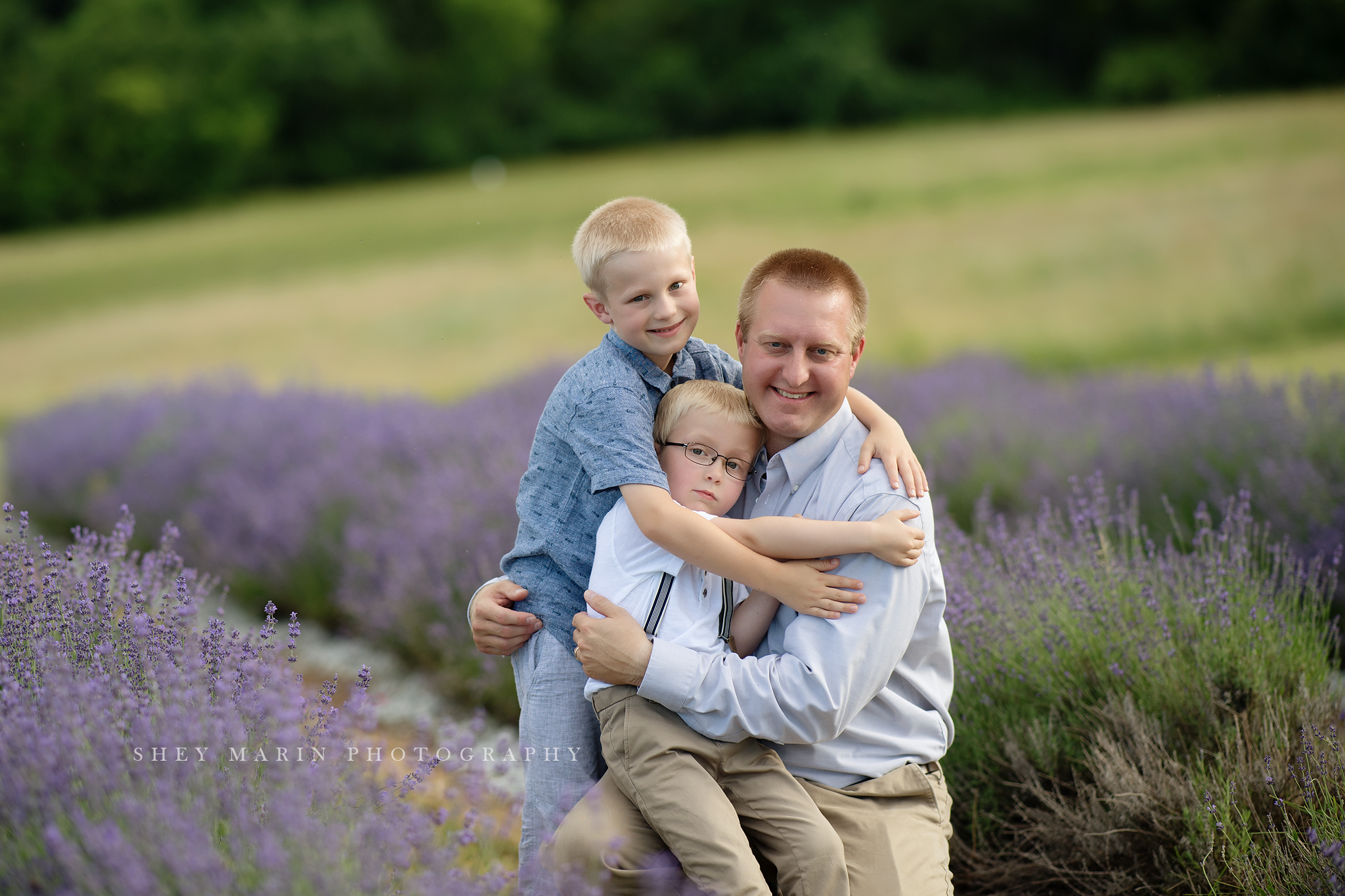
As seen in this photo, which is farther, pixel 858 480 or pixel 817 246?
pixel 817 246

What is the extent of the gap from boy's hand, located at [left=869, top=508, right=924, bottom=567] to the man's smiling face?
29 centimetres

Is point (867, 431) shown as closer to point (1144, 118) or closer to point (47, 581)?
point (47, 581)

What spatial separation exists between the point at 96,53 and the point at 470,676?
1732 centimetres

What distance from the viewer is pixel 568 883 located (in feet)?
5.45

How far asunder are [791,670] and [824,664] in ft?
0.20

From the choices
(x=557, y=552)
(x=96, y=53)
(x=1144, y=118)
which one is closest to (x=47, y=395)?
(x=96, y=53)

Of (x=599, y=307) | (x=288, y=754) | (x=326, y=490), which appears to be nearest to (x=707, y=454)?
(x=599, y=307)

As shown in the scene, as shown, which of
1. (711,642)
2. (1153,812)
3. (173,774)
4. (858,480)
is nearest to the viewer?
(173,774)

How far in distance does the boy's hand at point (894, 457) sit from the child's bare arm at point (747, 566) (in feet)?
0.81

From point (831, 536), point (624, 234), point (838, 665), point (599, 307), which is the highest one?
point (624, 234)

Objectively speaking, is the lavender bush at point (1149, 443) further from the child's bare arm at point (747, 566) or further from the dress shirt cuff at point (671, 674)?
the dress shirt cuff at point (671, 674)

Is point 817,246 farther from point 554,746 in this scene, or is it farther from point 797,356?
point 554,746

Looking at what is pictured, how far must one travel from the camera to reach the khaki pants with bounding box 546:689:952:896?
185 centimetres

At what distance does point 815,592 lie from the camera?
192 centimetres
